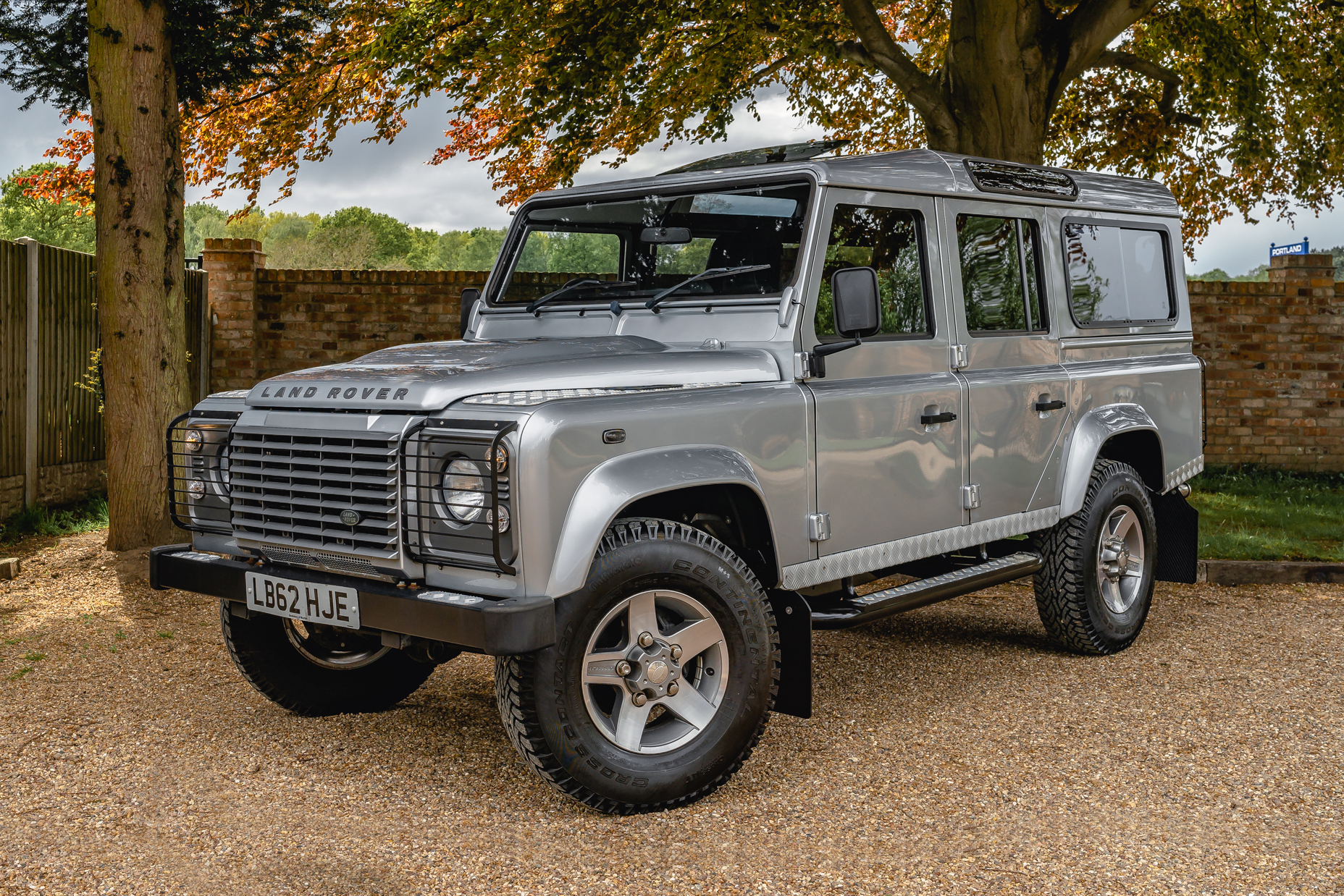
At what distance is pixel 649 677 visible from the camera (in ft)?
11.8

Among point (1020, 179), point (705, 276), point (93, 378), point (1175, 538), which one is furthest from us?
point (93, 378)

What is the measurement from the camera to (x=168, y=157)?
7410 millimetres

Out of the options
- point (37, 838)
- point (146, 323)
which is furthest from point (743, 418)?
point (146, 323)

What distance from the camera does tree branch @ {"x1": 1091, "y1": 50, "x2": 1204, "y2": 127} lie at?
37.2 feet

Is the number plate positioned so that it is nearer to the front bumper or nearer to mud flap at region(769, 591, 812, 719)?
the front bumper

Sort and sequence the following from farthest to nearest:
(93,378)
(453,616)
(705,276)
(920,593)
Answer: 1. (93,378)
2. (920,593)
3. (705,276)
4. (453,616)

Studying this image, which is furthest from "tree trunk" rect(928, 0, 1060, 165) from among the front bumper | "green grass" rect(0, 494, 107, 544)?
"green grass" rect(0, 494, 107, 544)

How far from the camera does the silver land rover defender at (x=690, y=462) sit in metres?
3.37

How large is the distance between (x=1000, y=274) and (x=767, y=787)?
2.54 meters

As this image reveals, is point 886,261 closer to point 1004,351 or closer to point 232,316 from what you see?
point 1004,351

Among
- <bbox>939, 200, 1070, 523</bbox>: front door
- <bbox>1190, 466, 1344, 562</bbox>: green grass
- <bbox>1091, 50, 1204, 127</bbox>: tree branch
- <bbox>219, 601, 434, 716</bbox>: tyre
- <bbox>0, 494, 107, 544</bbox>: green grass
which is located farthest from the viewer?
<bbox>1091, 50, 1204, 127</bbox>: tree branch

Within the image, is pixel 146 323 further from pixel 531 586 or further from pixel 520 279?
pixel 531 586

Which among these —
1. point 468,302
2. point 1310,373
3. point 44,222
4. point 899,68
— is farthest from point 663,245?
point 44,222

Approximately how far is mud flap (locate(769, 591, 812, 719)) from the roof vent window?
215 centimetres
